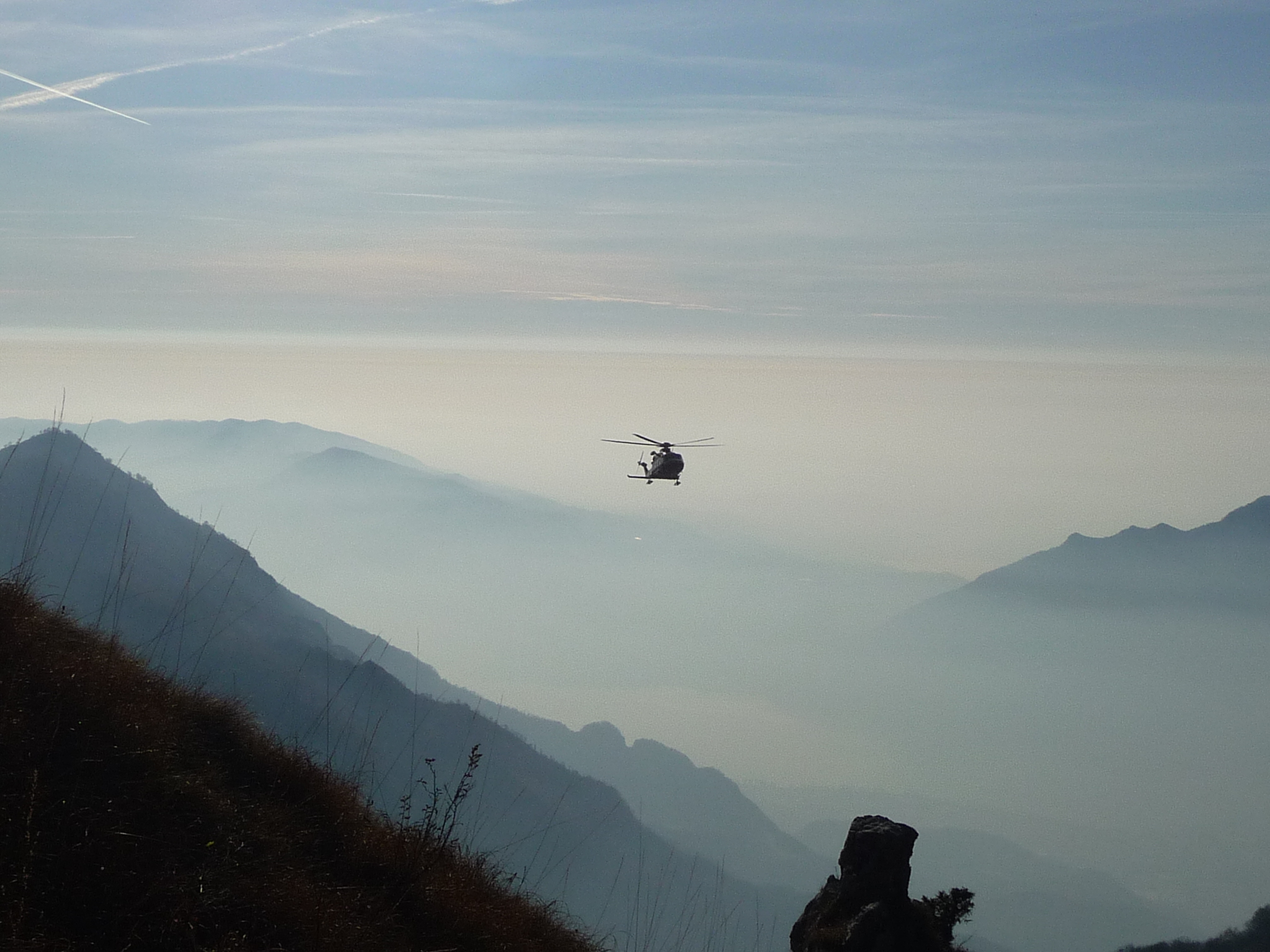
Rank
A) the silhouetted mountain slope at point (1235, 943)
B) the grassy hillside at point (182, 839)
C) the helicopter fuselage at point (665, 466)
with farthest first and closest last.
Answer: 1. the silhouetted mountain slope at point (1235, 943)
2. the helicopter fuselage at point (665, 466)
3. the grassy hillside at point (182, 839)

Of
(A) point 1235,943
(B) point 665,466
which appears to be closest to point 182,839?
(B) point 665,466

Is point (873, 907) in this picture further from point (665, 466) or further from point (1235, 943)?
point (1235, 943)

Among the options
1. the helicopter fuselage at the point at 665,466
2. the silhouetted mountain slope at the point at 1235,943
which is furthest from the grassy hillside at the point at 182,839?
the silhouetted mountain slope at the point at 1235,943

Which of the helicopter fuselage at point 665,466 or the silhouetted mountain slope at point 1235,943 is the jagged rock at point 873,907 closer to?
the helicopter fuselage at point 665,466

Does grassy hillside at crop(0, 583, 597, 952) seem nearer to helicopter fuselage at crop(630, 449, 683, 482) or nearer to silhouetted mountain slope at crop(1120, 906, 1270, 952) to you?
helicopter fuselage at crop(630, 449, 683, 482)

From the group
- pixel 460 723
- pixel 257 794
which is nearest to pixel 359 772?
pixel 257 794
